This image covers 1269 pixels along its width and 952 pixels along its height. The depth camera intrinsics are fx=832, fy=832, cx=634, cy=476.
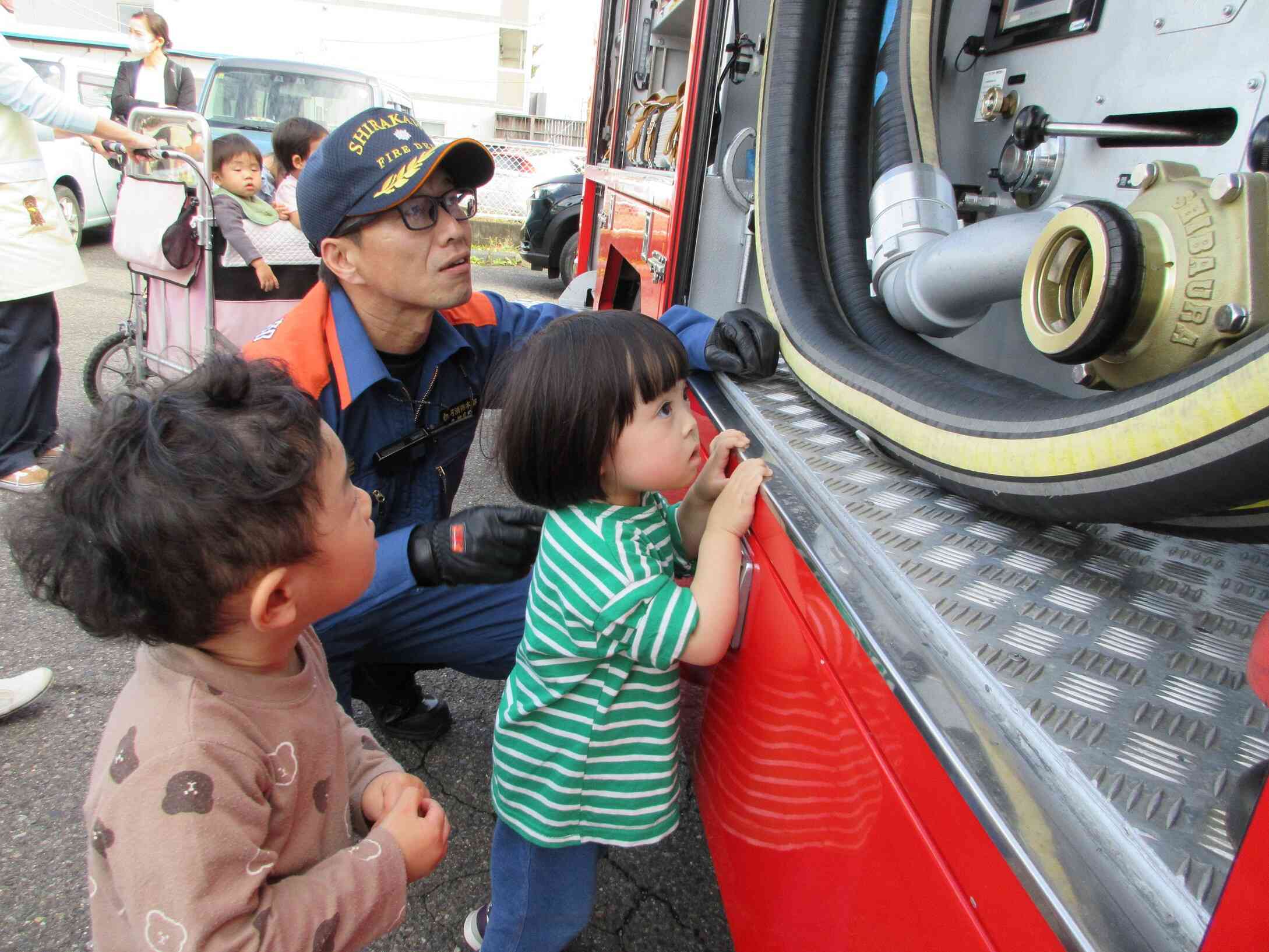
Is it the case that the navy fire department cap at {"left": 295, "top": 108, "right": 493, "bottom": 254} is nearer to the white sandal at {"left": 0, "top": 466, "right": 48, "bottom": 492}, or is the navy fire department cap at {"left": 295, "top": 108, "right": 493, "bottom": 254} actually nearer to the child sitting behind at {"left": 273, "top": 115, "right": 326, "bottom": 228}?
the white sandal at {"left": 0, "top": 466, "right": 48, "bottom": 492}

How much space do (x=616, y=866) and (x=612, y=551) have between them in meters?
1.04

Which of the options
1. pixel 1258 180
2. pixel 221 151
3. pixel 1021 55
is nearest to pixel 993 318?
pixel 1021 55

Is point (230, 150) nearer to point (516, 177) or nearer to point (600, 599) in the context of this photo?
point (600, 599)

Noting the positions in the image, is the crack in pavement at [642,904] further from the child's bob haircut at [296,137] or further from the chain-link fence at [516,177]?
the chain-link fence at [516,177]

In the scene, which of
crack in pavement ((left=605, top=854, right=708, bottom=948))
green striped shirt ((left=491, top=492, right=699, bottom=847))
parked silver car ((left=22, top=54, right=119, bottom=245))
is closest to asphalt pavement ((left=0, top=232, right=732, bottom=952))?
crack in pavement ((left=605, top=854, right=708, bottom=948))

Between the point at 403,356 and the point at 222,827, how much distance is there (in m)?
1.20

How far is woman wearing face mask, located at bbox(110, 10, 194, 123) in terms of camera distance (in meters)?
5.45

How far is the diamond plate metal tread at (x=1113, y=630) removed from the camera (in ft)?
2.11

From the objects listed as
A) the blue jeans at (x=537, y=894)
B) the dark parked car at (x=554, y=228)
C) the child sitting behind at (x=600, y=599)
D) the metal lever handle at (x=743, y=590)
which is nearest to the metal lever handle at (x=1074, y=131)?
the child sitting behind at (x=600, y=599)

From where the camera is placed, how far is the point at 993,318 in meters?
1.83

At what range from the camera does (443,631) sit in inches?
68.6

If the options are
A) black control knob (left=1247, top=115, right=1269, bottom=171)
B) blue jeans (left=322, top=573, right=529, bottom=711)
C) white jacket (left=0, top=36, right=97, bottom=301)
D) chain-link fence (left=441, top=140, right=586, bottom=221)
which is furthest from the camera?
chain-link fence (left=441, top=140, right=586, bottom=221)

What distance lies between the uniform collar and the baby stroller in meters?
1.73

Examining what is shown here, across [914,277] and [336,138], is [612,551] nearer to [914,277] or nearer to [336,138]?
[914,277]
